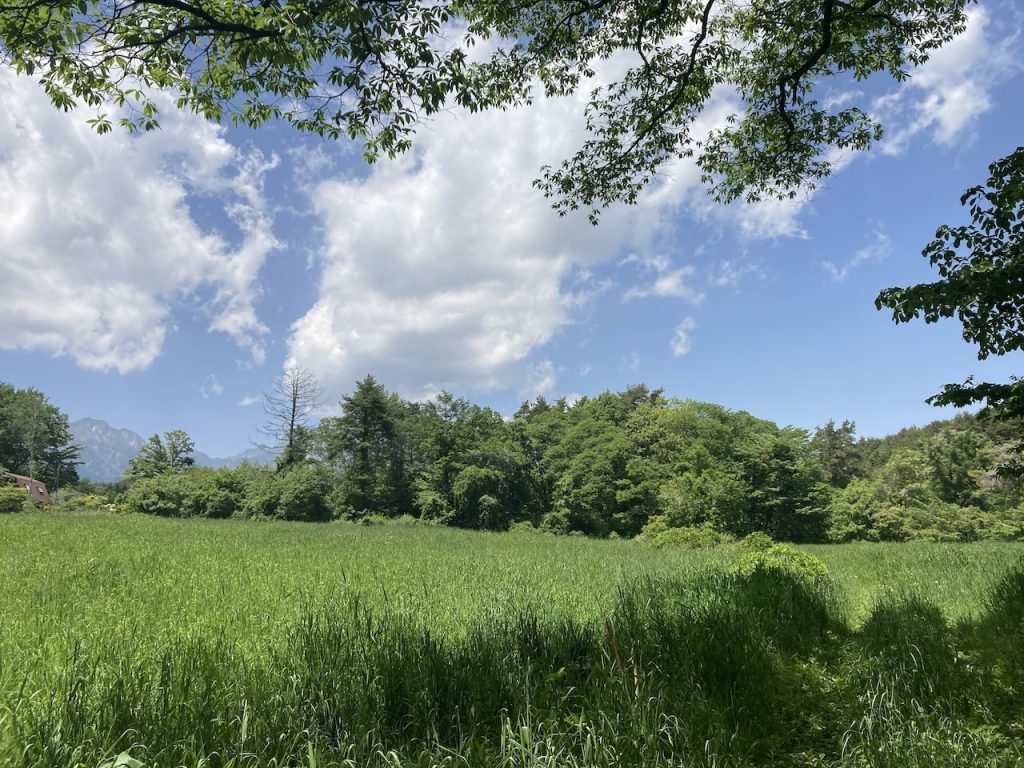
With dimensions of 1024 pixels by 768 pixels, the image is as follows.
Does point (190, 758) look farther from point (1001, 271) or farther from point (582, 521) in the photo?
point (582, 521)

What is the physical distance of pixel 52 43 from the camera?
437 centimetres

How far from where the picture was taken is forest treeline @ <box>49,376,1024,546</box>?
112 feet

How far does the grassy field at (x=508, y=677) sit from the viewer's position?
294 centimetres

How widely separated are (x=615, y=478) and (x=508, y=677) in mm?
41812

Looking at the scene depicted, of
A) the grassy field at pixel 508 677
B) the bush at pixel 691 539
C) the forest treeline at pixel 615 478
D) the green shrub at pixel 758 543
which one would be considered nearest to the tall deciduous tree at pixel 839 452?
the forest treeline at pixel 615 478

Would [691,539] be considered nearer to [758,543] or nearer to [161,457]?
[758,543]

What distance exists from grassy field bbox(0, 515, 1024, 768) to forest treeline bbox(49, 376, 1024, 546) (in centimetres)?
2292

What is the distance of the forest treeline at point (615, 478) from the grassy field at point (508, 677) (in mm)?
22924


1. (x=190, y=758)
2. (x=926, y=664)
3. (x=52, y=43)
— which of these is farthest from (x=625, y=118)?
(x=190, y=758)

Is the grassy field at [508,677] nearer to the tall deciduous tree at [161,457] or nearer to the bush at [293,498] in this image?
the bush at [293,498]

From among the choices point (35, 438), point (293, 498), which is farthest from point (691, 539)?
point (35, 438)

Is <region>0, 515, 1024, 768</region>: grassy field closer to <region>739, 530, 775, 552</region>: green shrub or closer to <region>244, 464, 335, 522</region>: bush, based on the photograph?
<region>739, 530, 775, 552</region>: green shrub

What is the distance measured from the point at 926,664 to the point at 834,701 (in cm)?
109

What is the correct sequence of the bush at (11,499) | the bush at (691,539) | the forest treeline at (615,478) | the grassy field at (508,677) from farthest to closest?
the forest treeline at (615,478) → the bush at (11,499) → the bush at (691,539) → the grassy field at (508,677)
